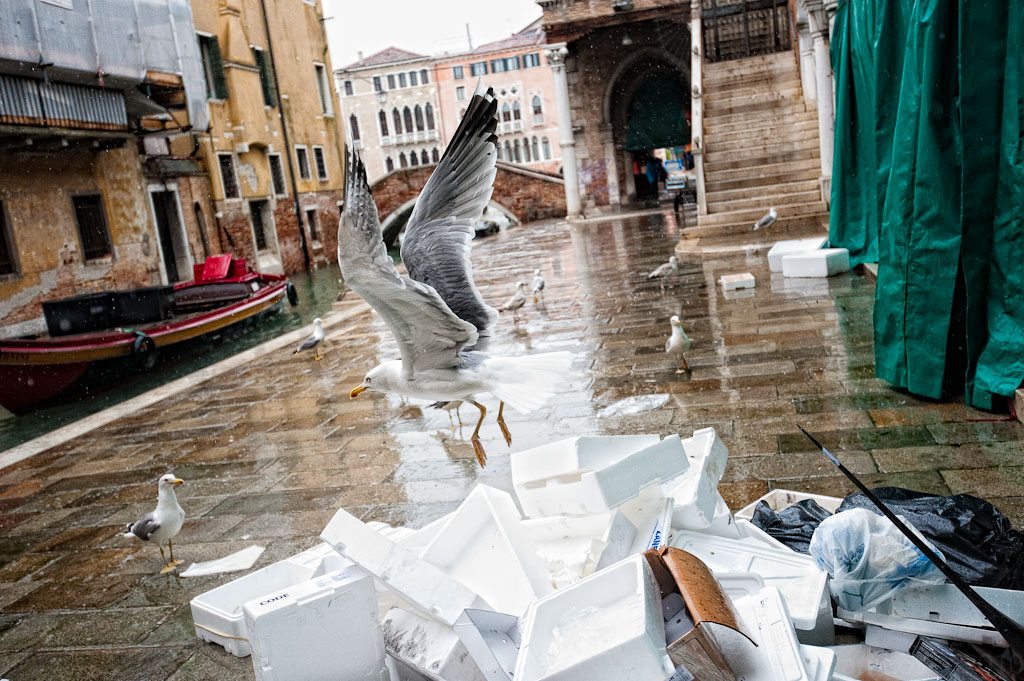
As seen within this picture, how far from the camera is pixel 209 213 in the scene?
2123 centimetres

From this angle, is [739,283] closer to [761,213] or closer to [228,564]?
[761,213]

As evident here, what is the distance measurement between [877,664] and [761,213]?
36.4 feet

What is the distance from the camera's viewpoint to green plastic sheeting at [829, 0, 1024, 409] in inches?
150

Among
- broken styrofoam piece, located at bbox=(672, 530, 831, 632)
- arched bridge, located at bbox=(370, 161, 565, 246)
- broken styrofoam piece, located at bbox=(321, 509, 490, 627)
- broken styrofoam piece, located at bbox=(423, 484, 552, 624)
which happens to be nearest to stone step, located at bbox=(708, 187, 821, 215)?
broken styrofoam piece, located at bbox=(672, 530, 831, 632)

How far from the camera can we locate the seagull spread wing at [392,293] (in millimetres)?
3236

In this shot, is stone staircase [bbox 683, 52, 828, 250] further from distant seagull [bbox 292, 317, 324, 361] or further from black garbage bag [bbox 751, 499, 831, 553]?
black garbage bag [bbox 751, 499, 831, 553]

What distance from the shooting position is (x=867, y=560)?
8.02 feet

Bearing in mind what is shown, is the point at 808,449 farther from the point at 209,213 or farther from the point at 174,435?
the point at 209,213

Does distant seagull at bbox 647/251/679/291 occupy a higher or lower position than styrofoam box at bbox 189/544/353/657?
higher

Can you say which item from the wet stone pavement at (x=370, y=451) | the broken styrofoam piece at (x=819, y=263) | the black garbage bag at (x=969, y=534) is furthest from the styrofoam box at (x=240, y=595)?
the broken styrofoam piece at (x=819, y=263)

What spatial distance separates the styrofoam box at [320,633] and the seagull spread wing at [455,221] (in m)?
1.91

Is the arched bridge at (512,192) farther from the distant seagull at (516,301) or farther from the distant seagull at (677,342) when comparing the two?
the distant seagull at (677,342)

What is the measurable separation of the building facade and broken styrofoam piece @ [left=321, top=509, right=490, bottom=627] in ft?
193

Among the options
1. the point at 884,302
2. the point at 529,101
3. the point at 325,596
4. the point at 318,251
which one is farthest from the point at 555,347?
the point at 529,101
